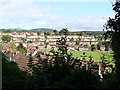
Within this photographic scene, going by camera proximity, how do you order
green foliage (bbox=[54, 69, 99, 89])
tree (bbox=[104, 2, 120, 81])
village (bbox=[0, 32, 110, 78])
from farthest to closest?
village (bbox=[0, 32, 110, 78])
green foliage (bbox=[54, 69, 99, 89])
tree (bbox=[104, 2, 120, 81])

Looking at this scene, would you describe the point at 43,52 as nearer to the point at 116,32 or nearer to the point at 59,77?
the point at 59,77

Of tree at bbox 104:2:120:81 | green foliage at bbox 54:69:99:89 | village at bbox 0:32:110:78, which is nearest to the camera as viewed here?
tree at bbox 104:2:120:81

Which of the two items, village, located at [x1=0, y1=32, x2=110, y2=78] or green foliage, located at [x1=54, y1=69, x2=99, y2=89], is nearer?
green foliage, located at [x1=54, y1=69, x2=99, y2=89]

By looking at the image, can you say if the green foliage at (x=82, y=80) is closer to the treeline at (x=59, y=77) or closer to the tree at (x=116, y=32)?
the treeline at (x=59, y=77)

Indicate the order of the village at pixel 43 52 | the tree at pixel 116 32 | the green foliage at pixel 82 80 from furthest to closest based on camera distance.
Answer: the village at pixel 43 52 < the green foliage at pixel 82 80 < the tree at pixel 116 32

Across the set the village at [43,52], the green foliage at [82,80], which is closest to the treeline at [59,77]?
the green foliage at [82,80]

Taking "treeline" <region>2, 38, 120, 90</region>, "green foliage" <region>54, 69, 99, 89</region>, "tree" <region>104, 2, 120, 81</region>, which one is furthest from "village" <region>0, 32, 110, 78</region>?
"tree" <region>104, 2, 120, 81</region>

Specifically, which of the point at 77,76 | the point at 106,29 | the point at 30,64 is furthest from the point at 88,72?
the point at 30,64

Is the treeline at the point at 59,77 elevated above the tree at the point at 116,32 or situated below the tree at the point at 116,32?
below

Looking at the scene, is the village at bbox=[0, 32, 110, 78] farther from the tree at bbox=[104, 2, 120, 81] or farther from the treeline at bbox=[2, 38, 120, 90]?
the tree at bbox=[104, 2, 120, 81]

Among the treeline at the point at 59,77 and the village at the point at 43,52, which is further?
the village at the point at 43,52

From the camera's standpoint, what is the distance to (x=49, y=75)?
6688mm

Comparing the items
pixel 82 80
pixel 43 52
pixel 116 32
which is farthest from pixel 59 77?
pixel 43 52

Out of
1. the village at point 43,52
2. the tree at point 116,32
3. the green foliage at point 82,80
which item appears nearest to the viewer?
the tree at point 116,32
